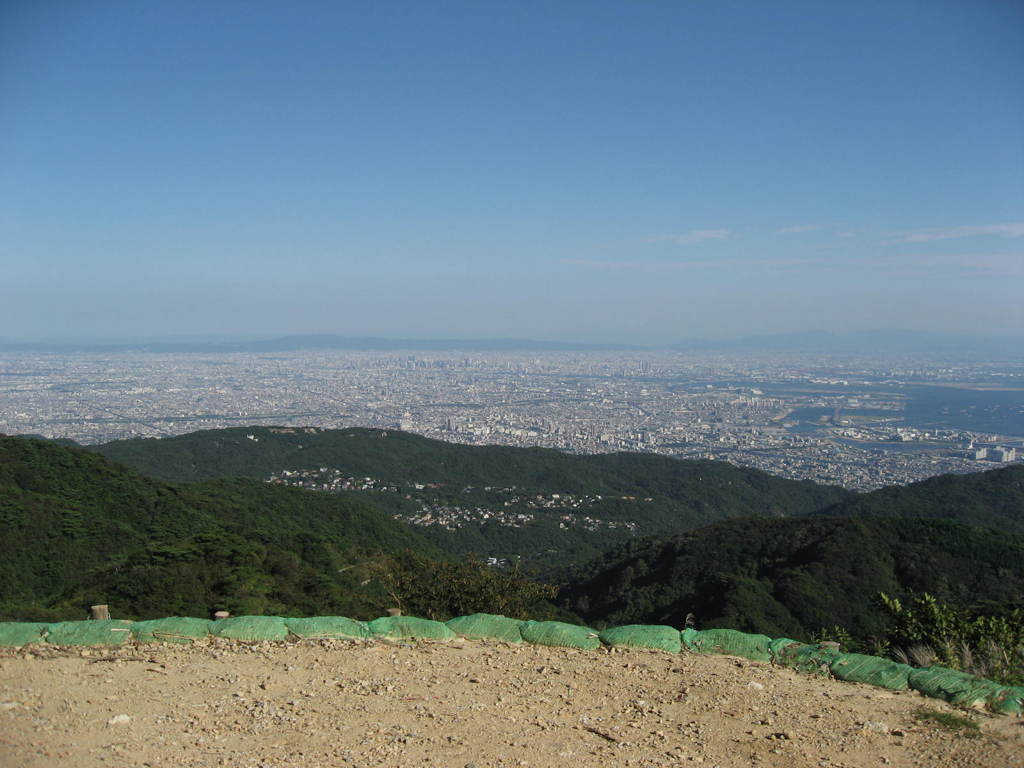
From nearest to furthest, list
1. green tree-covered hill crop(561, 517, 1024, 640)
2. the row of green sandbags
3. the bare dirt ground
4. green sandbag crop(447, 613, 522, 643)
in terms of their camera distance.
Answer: the bare dirt ground < the row of green sandbags < green sandbag crop(447, 613, 522, 643) < green tree-covered hill crop(561, 517, 1024, 640)

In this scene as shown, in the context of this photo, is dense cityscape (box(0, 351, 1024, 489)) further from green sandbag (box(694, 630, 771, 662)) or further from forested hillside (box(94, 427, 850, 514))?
green sandbag (box(694, 630, 771, 662))

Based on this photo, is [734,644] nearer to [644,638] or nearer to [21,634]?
[644,638]

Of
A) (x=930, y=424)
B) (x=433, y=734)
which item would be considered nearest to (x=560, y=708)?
(x=433, y=734)

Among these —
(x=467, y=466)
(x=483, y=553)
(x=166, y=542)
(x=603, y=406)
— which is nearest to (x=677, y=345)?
(x=603, y=406)

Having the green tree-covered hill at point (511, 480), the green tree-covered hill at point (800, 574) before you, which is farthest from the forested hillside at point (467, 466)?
the green tree-covered hill at point (800, 574)

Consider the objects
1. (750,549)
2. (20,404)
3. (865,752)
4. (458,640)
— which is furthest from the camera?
(20,404)

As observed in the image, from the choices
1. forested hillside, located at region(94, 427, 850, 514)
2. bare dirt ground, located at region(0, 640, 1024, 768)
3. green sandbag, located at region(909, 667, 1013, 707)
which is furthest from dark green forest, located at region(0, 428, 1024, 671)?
bare dirt ground, located at region(0, 640, 1024, 768)

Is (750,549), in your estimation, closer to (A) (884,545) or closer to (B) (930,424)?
(A) (884,545)
